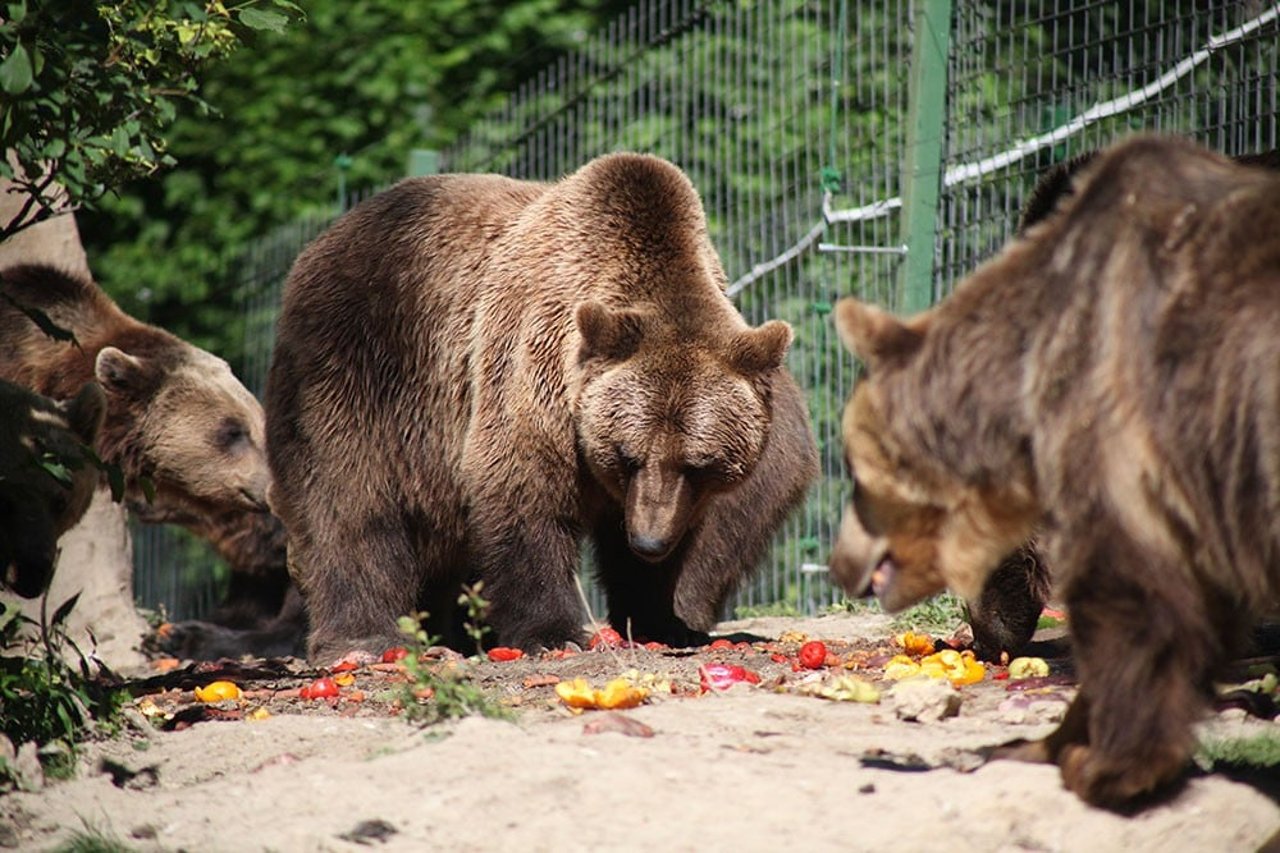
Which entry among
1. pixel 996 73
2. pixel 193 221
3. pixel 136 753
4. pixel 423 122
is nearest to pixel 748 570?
pixel 996 73

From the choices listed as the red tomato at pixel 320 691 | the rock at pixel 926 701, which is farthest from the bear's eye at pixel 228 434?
the rock at pixel 926 701

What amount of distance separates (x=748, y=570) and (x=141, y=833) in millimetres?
3813

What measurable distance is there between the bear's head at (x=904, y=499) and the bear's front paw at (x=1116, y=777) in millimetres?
491

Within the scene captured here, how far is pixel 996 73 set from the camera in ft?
24.3

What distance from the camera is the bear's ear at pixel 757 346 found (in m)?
6.36

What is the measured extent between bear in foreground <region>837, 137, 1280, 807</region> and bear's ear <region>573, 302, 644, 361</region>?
2656mm

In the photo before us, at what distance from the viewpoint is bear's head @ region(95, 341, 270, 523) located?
31.3 ft

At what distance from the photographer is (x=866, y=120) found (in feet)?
30.2

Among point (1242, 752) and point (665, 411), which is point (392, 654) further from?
point (1242, 752)

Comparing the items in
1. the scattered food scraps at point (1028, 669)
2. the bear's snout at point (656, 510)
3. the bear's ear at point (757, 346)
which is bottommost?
the scattered food scraps at point (1028, 669)

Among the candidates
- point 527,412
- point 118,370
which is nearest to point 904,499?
point 527,412

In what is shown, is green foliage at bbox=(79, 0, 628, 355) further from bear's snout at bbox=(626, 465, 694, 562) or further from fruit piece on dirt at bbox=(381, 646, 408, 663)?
bear's snout at bbox=(626, 465, 694, 562)

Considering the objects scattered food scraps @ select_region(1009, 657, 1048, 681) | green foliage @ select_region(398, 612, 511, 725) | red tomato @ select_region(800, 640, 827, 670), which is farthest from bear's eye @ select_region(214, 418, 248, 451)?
scattered food scraps @ select_region(1009, 657, 1048, 681)

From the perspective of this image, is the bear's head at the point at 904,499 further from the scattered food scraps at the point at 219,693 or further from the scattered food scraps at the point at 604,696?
the scattered food scraps at the point at 219,693
